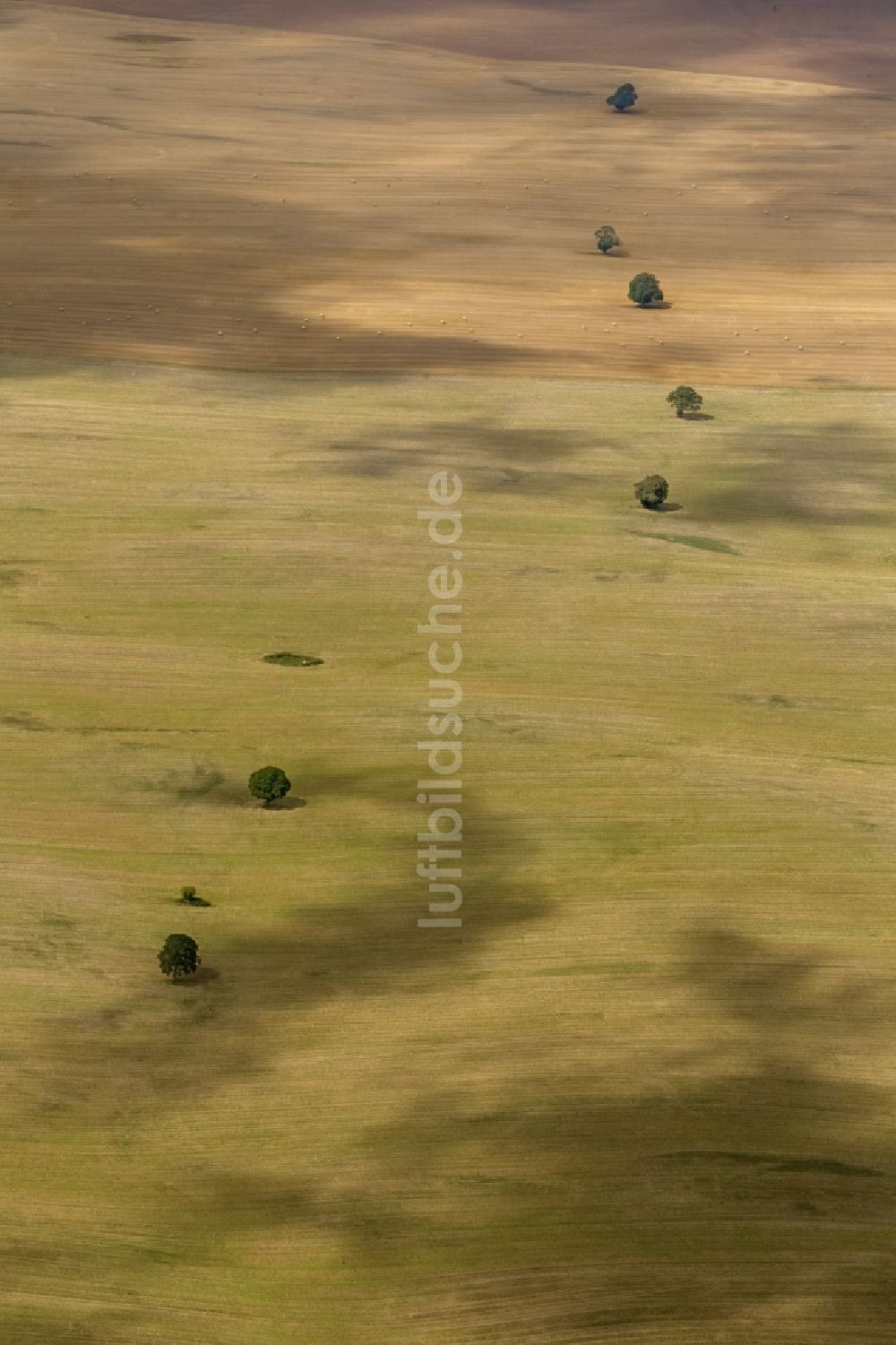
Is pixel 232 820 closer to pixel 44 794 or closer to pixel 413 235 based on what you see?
pixel 44 794

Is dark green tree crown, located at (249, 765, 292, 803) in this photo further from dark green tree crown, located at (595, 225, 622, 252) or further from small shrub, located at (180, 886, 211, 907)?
dark green tree crown, located at (595, 225, 622, 252)

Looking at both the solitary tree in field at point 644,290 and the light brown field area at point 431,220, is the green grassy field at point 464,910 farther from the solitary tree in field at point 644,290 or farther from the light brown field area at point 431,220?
the solitary tree in field at point 644,290

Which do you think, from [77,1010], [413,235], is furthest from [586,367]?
[77,1010]

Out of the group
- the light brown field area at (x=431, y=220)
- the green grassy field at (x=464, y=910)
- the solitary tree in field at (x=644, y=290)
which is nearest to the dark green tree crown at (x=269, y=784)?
the green grassy field at (x=464, y=910)

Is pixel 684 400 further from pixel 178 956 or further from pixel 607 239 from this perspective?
pixel 178 956

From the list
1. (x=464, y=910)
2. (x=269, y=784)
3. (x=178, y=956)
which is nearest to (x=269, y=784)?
(x=269, y=784)

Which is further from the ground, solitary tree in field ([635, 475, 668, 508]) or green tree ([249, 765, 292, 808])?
green tree ([249, 765, 292, 808])

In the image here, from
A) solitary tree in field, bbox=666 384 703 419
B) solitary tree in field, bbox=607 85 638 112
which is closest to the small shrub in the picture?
solitary tree in field, bbox=666 384 703 419
